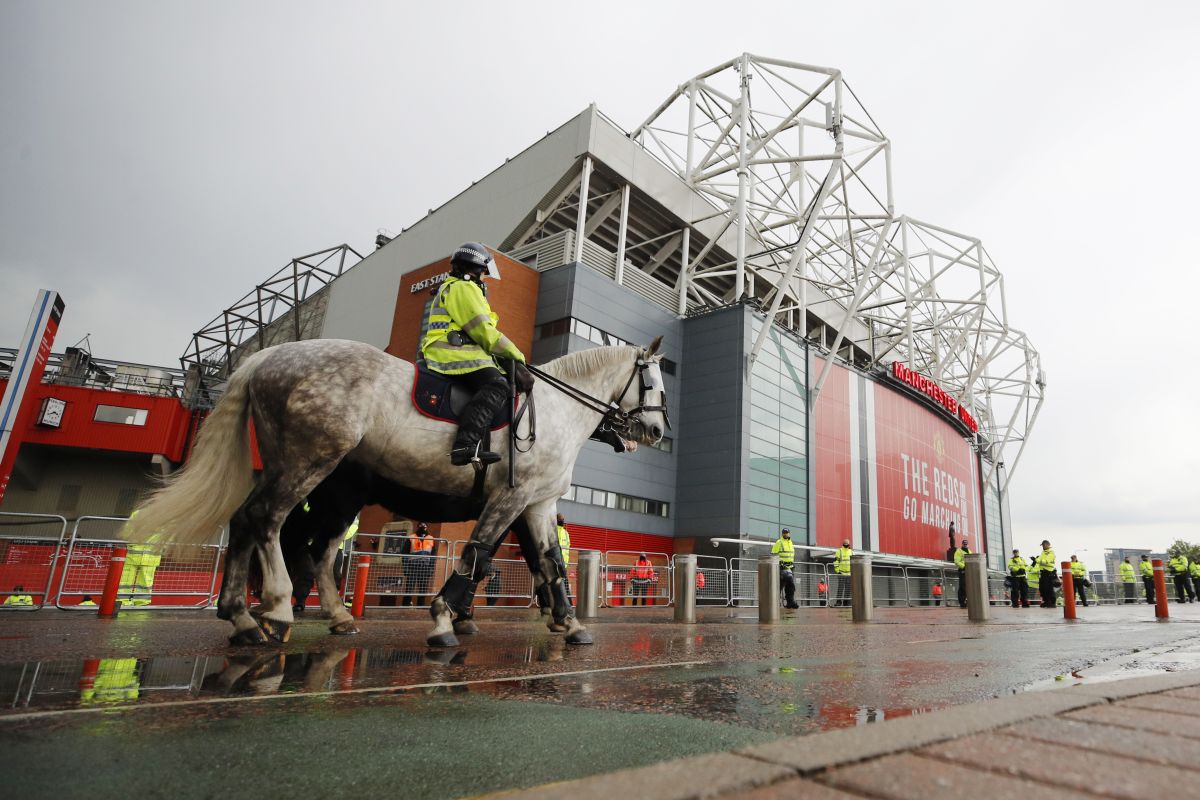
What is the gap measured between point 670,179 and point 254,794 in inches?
1296

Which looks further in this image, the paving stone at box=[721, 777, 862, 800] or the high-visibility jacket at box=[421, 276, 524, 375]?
the high-visibility jacket at box=[421, 276, 524, 375]

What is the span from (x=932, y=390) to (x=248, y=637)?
44408mm

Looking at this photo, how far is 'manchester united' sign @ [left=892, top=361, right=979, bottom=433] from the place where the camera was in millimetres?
39750

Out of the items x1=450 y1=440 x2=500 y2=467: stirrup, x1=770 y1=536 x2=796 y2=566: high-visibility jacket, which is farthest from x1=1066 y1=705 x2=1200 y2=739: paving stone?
x1=770 y1=536 x2=796 y2=566: high-visibility jacket

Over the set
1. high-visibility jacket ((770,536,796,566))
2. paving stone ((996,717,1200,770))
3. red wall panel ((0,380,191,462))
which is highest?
red wall panel ((0,380,191,462))

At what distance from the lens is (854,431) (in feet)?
117

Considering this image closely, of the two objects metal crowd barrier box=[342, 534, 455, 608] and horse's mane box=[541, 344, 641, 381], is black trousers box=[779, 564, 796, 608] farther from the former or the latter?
horse's mane box=[541, 344, 641, 381]

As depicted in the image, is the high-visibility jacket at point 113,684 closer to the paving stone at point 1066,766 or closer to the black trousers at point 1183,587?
the paving stone at point 1066,766

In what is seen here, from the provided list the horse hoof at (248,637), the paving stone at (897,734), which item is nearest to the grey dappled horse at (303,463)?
the horse hoof at (248,637)

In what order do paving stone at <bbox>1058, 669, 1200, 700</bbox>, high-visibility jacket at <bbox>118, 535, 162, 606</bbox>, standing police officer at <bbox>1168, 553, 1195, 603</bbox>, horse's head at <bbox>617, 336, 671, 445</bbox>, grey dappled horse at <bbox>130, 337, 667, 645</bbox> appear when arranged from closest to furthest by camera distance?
1. paving stone at <bbox>1058, 669, 1200, 700</bbox>
2. grey dappled horse at <bbox>130, 337, 667, 645</bbox>
3. horse's head at <bbox>617, 336, 671, 445</bbox>
4. high-visibility jacket at <bbox>118, 535, 162, 606</bbox>
5. standing police officer at <bbox>1168, 553, 1195, 603</bbox>

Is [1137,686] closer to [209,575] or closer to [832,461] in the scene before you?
[209,575]

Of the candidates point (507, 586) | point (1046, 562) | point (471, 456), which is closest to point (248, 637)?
point (471, 456)

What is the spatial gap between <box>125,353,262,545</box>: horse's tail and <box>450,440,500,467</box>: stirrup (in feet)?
4.92

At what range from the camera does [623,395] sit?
21.5 feet
